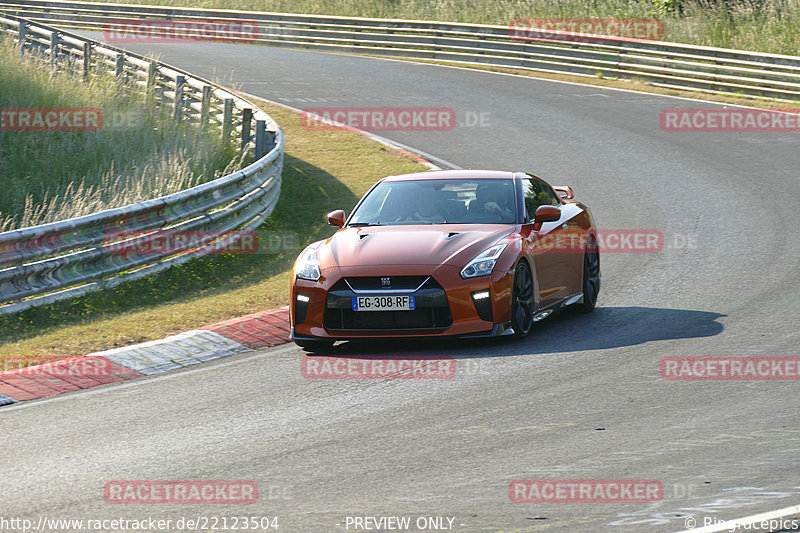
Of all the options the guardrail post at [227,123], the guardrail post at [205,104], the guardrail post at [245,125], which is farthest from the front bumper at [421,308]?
the guardrail post at [205,104]

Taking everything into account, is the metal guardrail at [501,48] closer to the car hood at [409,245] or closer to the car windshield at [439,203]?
the car windshield at [439,203]

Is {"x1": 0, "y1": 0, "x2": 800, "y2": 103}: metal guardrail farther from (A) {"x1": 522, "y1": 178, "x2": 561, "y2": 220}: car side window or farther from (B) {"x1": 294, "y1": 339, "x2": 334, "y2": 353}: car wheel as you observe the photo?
(B) {"x1": 294, "y1": 339, "x2": 334, "y2": 353}: car wheel

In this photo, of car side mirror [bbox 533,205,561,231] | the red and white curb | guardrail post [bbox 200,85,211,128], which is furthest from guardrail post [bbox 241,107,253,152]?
car side mirror [bbox 533,205,561,231]

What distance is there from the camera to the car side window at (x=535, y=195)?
10969mm

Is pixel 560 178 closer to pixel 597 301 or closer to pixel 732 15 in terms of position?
pixel 597 301

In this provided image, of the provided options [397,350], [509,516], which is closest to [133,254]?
[397,350]

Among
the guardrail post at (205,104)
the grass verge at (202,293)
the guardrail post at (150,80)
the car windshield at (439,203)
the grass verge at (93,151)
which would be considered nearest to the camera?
the grass verge at (202,293)

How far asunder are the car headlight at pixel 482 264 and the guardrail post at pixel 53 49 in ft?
52.8

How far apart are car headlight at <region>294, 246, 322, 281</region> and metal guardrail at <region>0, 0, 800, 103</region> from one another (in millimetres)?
18162

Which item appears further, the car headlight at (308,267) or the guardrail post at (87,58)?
the guardrail post at (87,58)

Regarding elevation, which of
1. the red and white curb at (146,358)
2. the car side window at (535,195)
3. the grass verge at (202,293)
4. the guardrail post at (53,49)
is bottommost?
the grass verge at (202,293)

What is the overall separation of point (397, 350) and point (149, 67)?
1487 centimetres

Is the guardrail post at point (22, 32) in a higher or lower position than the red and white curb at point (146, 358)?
higher

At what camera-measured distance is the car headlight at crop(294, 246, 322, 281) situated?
973cm
